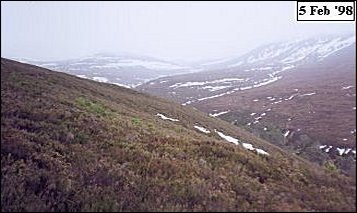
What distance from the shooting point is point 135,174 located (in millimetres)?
8141

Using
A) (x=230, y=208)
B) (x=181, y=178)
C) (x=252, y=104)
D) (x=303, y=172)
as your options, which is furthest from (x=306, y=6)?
(x=252, y=104)

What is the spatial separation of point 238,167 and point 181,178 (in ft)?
5.51

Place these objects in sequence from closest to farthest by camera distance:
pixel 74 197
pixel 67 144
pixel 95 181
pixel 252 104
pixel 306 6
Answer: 1. pixel 74 197
2. pixel 95 181
3. pixel 67 144
4. pixel 306 6
5. pixel 252 104

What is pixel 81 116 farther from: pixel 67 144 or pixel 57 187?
pixel 57 187

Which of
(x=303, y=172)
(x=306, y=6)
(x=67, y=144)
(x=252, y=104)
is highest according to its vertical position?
(x=306, y=6)

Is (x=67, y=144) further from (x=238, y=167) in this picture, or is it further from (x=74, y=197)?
(x=238, y=167)

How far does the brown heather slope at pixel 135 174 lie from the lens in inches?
262

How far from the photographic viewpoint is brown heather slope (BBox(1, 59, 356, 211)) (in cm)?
666

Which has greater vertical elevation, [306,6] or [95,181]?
[306,6]

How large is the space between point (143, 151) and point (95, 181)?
2.16m

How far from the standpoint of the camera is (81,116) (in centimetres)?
1230

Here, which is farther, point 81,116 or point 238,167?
point 81,116

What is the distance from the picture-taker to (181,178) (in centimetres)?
796

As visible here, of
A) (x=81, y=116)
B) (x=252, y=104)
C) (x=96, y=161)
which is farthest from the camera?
(x=252, y=104)
